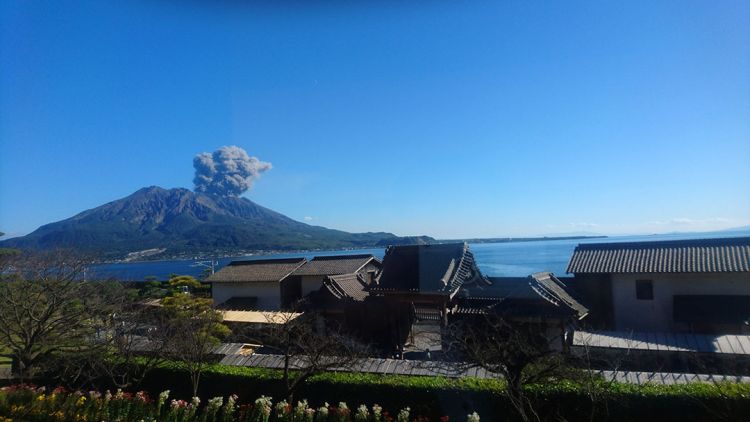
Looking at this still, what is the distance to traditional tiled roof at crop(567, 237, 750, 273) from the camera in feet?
43.4

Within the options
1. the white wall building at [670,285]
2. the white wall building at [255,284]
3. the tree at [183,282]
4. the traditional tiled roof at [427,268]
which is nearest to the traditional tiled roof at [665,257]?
the white wall building at [670,285]

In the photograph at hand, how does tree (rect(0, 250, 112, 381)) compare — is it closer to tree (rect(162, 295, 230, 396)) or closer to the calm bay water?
tree (rect(162, 295, 230, 396))

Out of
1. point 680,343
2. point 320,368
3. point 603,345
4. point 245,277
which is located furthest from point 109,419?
point 245,277

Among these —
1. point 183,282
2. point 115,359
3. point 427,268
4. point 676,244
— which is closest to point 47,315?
point 115,359

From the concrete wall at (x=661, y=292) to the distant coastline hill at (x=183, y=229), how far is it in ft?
68.0

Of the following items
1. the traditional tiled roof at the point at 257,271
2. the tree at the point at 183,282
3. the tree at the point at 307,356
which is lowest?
the tree at the point at 307,356

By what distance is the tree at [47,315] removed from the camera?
7.95 m

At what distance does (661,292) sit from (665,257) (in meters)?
1.23

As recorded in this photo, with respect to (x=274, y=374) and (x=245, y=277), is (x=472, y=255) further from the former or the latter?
(x=245, y=277)

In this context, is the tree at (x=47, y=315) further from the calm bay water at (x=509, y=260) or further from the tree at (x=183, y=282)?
the tree at (x=183, y=282)

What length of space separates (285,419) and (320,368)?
1195mm

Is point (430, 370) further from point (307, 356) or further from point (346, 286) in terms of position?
point (346, 286)

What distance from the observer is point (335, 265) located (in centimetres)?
2073

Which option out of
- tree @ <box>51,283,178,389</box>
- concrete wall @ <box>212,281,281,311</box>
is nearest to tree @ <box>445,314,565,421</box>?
tree @ <box>51,283,178,389</box>
